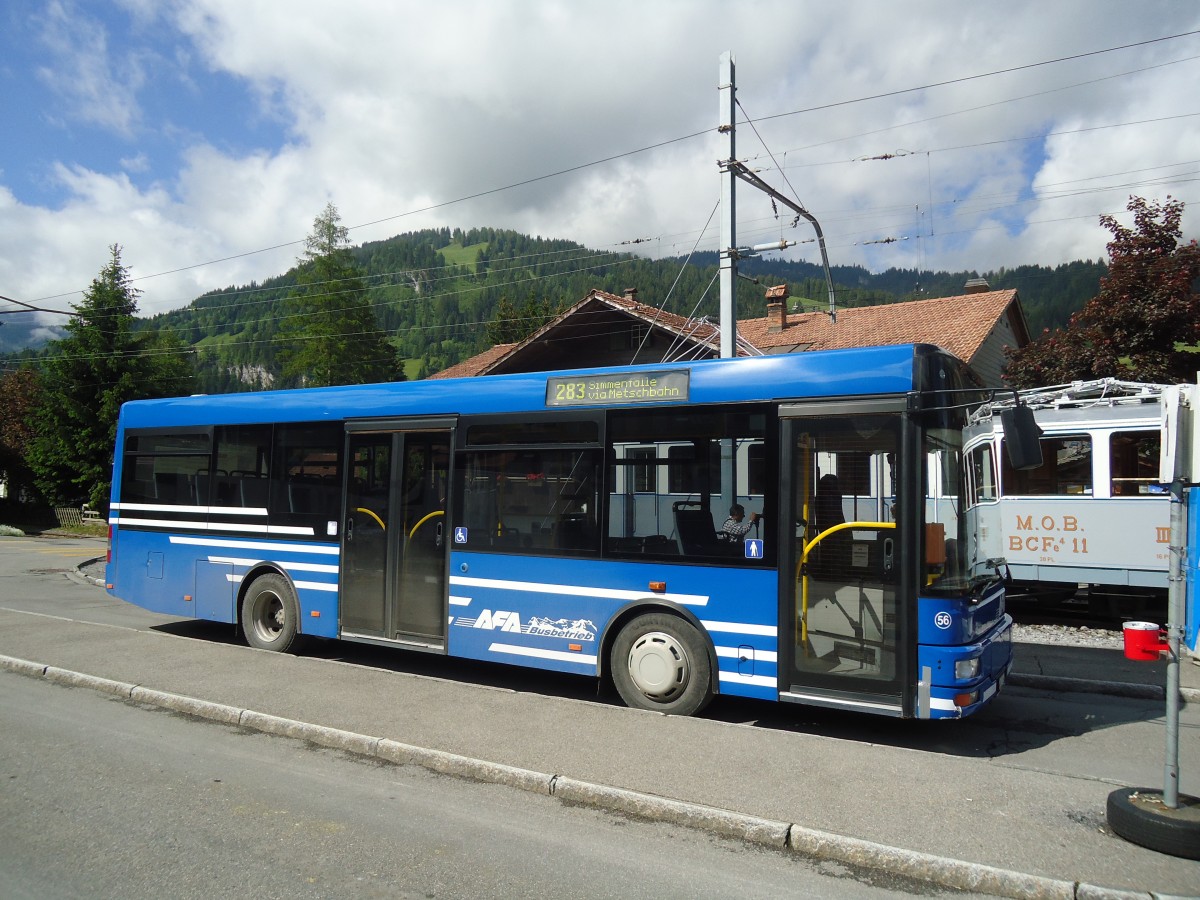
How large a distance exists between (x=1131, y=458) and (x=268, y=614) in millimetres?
12730

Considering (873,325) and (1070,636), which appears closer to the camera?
(1070,636)

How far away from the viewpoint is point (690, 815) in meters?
5.14

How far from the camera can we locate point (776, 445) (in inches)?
278

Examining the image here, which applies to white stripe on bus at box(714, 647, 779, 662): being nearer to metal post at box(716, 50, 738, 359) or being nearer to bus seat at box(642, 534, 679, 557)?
bus seat at box(642, 534, 679, 557)

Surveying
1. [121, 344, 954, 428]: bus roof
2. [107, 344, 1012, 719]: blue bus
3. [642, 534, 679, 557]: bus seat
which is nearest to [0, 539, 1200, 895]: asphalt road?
[107, 344, 1012, 719]: blue bus

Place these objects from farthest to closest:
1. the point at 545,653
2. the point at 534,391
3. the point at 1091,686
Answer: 1. the point at 1091,686
2. the point at 534,391
3. the point at 545,653

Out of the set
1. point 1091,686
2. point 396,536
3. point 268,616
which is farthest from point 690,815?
point 268,616

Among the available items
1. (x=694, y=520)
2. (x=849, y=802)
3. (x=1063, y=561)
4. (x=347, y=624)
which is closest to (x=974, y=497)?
(x=694, y=520)

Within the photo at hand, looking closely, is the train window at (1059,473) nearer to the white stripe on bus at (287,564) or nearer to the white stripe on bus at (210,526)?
the white stripe on bus at (287,564)

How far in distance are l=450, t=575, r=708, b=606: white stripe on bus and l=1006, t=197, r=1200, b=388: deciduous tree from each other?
1330 centimetres

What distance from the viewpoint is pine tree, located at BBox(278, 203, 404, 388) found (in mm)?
50531

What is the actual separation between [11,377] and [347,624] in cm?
5403

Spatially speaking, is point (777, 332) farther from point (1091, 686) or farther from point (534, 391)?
point (534, 391)

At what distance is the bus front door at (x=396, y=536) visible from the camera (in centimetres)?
890
